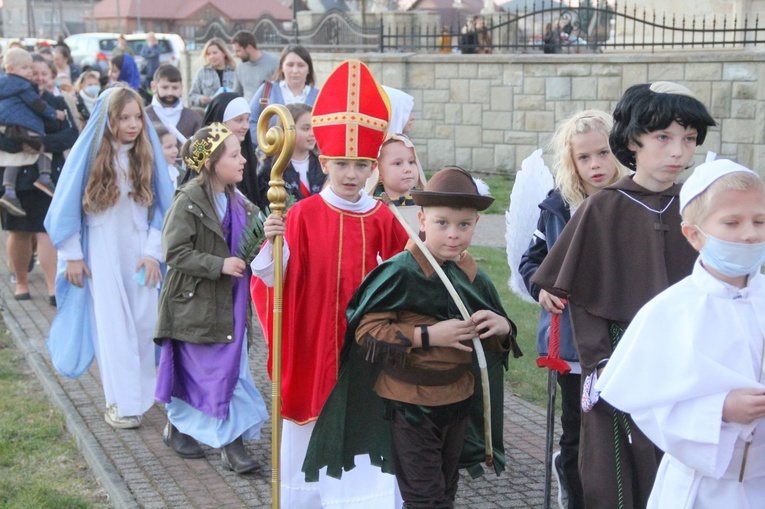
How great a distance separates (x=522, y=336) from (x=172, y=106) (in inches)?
138

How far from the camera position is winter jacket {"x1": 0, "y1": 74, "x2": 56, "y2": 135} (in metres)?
9.94

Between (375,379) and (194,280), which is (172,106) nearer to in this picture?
Result: (194,280)

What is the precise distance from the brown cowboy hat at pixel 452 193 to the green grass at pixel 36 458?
2541 mm

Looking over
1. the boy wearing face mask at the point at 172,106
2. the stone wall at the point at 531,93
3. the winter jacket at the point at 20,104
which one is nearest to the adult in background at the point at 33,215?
the winter jacket at the point at 20,104

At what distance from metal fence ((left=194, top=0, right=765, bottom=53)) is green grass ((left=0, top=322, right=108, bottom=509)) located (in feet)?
31.2

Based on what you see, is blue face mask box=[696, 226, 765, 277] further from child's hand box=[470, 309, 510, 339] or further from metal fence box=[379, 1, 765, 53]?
metal fence box=[379, 1, 765, 53]

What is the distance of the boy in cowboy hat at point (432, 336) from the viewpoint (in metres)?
4.14

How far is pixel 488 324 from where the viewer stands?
163 inches

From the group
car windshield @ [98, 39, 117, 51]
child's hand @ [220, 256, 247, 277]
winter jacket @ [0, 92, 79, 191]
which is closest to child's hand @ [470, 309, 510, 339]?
child's hand @ [220, 256, 247, 277]

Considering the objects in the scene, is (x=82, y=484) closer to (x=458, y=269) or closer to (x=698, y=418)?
(x=458, y=269)

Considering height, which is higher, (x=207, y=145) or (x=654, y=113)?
(x=654, y=113)

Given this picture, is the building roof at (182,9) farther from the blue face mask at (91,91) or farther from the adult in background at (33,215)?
the adult in background at (33,215)

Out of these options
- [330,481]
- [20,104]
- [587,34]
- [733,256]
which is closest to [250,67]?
[20,104]

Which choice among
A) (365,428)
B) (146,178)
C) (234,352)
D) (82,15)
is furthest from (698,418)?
(82,15)
